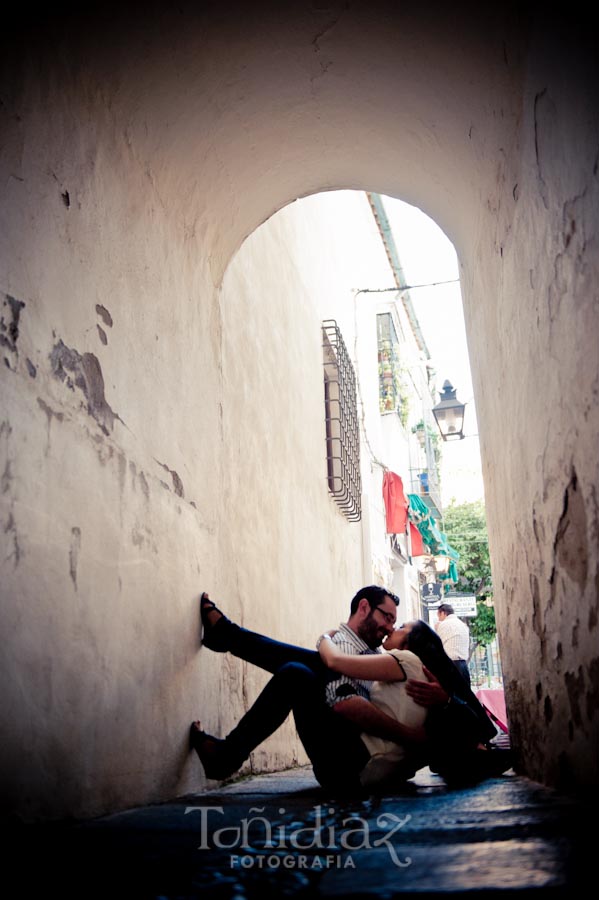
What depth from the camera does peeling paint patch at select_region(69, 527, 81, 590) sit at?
2.17 m

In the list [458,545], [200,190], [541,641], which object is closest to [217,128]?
[200,190]

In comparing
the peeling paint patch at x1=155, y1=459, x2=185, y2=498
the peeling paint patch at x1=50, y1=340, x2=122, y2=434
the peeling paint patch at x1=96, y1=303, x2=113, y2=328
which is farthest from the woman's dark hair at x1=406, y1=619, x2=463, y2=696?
the peeling paint patch at x1=96, y1=303, x2=113, y2=328

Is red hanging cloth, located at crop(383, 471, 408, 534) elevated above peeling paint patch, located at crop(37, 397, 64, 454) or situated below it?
above

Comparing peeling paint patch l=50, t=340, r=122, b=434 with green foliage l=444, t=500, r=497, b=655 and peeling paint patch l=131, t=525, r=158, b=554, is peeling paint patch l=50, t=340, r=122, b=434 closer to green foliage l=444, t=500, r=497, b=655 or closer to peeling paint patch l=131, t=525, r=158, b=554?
peeling paint patch l=131, t=525, r=158, b=554

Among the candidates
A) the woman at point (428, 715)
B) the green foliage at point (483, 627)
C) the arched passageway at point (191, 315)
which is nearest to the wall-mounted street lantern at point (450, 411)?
the arched passageway at point (191, 315)

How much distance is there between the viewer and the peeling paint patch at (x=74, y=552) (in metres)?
2.17

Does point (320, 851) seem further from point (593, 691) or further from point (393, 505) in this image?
point (393, 505)

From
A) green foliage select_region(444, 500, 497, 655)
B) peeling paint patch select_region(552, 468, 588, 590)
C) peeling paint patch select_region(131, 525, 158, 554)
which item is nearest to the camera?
peeling paint patch select_region(552, 468, 588, 590)

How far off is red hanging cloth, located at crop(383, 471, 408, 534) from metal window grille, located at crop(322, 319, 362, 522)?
3304 millimetres

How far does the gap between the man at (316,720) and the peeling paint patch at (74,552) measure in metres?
1.26

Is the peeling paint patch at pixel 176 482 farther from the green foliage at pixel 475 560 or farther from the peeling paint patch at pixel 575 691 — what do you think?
the green foliage at pixel 475 560

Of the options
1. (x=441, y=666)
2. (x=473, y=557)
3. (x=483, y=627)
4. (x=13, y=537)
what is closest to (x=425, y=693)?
(x=441, y=666)

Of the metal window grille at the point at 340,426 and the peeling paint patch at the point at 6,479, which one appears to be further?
the metal window grille at the point at 340,426

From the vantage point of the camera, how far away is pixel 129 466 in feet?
8.83
